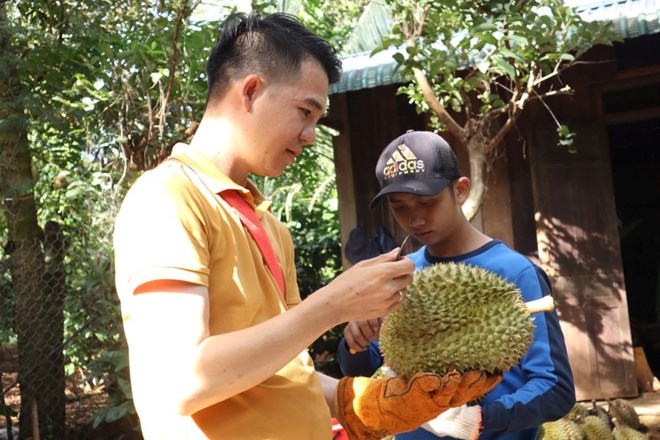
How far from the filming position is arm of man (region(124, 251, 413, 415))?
4.27 feet

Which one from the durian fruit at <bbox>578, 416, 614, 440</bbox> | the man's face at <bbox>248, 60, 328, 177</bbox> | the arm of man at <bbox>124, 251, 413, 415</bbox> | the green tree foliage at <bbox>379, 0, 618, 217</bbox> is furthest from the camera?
the durian fruit at <bbox>578, 416, 614, 440</bbox>

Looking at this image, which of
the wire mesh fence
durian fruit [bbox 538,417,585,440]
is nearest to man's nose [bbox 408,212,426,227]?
durian fruit [bbox 538,417,585,440]

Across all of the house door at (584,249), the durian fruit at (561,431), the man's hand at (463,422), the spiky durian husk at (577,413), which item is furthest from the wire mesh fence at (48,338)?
the house door at (584,249)

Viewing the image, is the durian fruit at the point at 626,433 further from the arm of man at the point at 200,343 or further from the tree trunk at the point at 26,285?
the arm of man at the point at 200,343

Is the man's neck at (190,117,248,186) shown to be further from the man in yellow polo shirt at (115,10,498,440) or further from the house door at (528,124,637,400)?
the house door at (528,124,637,400)

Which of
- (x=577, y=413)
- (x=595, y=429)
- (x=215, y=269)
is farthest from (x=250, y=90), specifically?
(x=577, y=413)

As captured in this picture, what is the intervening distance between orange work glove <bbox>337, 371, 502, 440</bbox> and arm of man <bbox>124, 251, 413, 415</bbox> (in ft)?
1.76

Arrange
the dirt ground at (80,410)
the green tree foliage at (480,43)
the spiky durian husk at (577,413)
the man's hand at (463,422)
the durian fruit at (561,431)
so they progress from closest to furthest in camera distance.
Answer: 1. the man's hand at (463,422)
2. the green tree foliage at (480,43)
3. the durian fruit at (561,431)
4. the spiky durian husk at (577,413)
5. the dirt ground at (80,410)

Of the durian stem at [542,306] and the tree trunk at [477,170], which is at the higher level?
the tree trunk at [477,170]

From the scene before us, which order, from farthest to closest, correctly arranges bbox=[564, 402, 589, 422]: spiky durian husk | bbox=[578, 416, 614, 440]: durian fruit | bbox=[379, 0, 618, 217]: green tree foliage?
bbox=[564, 402, 589, 422]: spiky durian husk
bbox=[578, 416, 614, 440]: durian fruit
bbox=[379, 0, 618, 217]: green tree foliage

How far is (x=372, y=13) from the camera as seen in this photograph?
10188 millimetres

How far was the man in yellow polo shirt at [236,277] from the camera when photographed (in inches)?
52.0

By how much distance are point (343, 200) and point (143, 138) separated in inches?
98.0

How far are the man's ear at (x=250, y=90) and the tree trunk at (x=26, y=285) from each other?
373 centimetres
